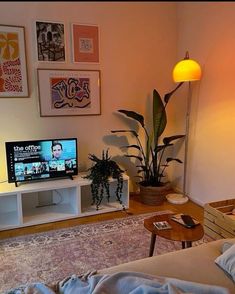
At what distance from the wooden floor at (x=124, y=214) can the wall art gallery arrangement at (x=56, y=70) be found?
48.1 inches

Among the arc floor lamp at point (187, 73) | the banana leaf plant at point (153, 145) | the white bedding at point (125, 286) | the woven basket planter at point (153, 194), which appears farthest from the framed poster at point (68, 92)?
the white bedding at point (125, 286)

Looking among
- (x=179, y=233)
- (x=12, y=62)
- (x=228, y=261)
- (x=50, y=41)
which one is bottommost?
(x=179, y=233)

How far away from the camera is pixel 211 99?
300 centimetres

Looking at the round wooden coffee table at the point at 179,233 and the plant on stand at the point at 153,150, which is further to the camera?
the plant on stand at the point at 153,150

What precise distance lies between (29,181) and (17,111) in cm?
78

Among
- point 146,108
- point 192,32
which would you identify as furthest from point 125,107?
point 192,32

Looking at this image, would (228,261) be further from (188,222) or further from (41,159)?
(41,159)

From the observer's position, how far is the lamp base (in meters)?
3.35

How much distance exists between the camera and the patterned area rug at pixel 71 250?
6.59ft

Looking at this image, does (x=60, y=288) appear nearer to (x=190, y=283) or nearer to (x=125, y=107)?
(x=190, y=283)

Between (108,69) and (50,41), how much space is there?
0.74 metres

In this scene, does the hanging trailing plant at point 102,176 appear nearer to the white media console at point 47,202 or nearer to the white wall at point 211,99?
the white media console at point 47,202

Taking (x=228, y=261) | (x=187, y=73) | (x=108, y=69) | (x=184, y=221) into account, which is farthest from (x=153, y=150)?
(x=228, y=261)

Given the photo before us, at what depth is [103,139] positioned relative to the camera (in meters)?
3.40
